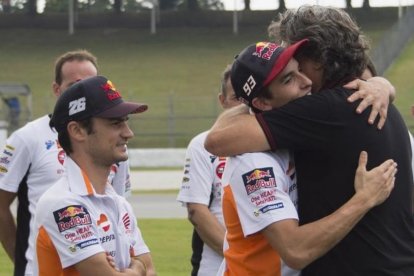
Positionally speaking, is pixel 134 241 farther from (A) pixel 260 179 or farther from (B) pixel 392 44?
(B) pixel 392 44

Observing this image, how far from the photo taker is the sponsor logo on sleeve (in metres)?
4.29

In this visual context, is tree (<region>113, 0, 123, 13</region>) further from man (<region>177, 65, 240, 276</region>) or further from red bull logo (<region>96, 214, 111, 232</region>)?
red bull logo (<region>96, 214, 111, 232</region>)

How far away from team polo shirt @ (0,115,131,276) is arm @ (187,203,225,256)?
92 cm

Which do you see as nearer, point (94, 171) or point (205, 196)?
point (94, 171)

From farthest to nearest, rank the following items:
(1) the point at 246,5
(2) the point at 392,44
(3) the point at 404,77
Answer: (1) the point at 246,5 → (2) the point at 392,44 → (3) the point at 404,77

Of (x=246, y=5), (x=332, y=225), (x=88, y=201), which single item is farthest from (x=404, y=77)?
(x=332, y=225)

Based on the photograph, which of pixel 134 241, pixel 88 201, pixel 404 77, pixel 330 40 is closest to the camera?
pixel 330 40

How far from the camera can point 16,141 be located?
6.54 m

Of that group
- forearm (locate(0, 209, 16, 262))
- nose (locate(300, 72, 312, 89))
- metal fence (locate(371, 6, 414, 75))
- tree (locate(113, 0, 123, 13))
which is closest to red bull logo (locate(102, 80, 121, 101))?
Result: nose (locate(300, 72, 312, 89))

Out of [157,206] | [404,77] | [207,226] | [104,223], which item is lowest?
[404,77]

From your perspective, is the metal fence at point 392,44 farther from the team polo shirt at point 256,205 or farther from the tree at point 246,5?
the team polo shirt at point 256,205

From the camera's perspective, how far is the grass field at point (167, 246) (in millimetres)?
12500

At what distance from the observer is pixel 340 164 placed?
12.8ft

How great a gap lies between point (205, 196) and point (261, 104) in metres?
2.84
